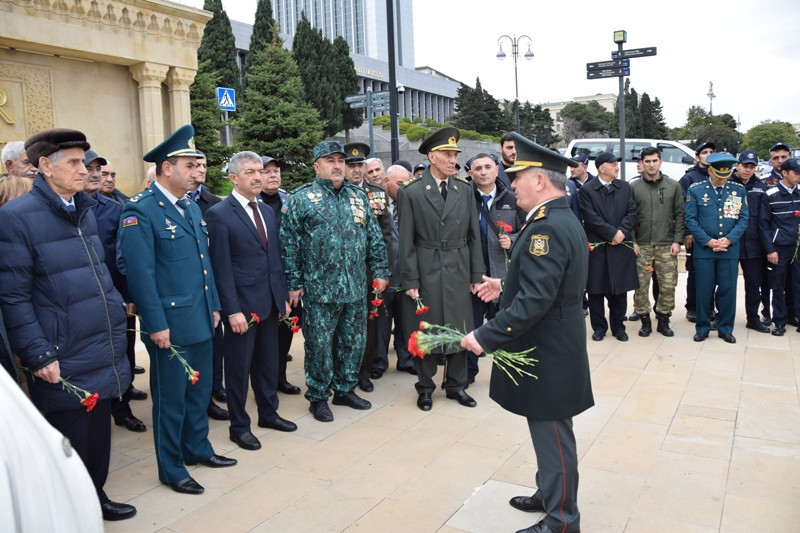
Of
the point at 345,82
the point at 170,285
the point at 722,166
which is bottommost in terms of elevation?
the point at 170,285

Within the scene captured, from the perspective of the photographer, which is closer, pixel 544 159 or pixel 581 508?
pixel 544 159

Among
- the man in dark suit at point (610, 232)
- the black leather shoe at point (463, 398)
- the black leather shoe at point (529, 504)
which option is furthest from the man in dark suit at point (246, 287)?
the man in dark suit at point (610, 232)

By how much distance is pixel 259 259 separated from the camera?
4.50 meters

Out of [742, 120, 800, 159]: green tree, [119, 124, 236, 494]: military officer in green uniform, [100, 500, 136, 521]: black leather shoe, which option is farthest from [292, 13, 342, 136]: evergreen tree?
[742, 120, 800, 159]: green tree

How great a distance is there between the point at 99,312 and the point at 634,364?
16.4 ft

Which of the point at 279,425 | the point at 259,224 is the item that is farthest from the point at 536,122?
the point at 279,425

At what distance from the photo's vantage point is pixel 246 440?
4.36m

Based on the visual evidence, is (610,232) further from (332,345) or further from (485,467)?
(485,467)

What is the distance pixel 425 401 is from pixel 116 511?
8.17 feet

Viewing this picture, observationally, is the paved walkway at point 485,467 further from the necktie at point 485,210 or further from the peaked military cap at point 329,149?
the peaked military cap at point 329,149

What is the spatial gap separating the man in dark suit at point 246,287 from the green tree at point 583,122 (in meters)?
59.2

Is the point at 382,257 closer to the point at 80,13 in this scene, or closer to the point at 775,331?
the point at 775,331

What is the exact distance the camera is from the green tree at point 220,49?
1332 inches

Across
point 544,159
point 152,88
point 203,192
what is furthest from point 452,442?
point 152,88
